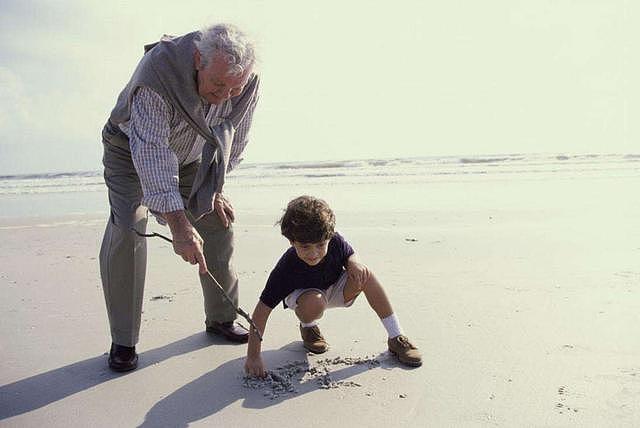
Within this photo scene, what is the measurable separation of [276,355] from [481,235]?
337cm

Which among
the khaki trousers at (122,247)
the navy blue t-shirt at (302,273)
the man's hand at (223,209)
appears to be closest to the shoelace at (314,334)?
the navy blue t-shirt at (302,273)

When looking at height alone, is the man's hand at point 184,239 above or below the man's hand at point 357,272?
above

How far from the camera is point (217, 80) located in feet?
7.84

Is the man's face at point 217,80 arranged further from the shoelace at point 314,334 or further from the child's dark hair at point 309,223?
the shoelace at point 314,334

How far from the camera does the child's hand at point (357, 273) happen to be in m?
2.80

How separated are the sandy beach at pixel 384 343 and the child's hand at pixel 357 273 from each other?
37 cm

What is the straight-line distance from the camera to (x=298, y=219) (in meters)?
2.62

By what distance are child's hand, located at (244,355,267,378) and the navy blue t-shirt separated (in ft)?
0.82

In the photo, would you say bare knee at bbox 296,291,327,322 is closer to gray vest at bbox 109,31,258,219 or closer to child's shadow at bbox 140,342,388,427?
child's shadow at bbox 140,342,388,427

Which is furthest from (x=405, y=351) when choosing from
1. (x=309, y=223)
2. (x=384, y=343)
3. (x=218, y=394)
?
(x=218, y=394)

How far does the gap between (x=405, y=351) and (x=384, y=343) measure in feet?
0.94

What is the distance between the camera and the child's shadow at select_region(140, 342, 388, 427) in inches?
90.6

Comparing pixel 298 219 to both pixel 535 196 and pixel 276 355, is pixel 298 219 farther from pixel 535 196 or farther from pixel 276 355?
pixel 535 196

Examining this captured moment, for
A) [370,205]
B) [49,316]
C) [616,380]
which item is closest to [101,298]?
[49,316]
